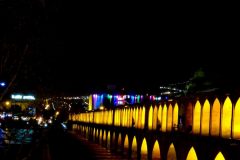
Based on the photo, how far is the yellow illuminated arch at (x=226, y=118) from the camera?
10523 mm

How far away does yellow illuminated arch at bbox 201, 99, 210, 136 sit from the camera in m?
11.9

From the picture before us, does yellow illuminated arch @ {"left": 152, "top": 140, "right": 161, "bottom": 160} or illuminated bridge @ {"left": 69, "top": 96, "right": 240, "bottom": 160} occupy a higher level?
illuminated bridge @ {"left": 69, "top": 96, "right": 240, "bottom": 160}

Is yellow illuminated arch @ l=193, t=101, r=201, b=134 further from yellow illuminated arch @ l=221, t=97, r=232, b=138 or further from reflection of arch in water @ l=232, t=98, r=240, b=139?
reflection of arch in water @ l=232, t=98, r=240, b=139

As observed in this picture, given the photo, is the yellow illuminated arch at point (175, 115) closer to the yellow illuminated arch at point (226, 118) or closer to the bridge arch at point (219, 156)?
the bridge arch at point (219, 156)

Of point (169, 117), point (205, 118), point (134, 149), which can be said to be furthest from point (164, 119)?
point (134, 149)

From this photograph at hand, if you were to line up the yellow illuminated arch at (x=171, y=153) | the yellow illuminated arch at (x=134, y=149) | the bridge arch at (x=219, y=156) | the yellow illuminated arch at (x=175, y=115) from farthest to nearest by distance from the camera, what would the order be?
the yellow illuminated arch at (x=134, y=149) < the yellow illuminated arch at (x=171, y=153) < the yellow illuminated arch at (x=175, y=115) < the bridge arch at (x=219, y=156)

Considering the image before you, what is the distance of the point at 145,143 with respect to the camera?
22.4m

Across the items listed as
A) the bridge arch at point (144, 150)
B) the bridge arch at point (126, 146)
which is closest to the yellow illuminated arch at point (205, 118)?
the bridge arch at point (144, 150)

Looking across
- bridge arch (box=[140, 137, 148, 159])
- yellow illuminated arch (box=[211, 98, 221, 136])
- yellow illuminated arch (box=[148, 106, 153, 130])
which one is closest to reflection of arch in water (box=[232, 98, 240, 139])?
yellow illuminated arch (box=[211, 98, 221, 136])

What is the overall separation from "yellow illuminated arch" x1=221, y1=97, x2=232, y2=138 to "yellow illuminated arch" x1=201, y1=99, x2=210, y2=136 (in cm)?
99

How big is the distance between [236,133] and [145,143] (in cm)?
1254

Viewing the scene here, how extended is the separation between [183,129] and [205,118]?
8.60 ft

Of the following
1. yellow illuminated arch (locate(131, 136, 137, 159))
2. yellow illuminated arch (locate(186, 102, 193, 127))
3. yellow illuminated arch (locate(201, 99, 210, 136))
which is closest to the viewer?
yellow illuminated arch (locate(201, 99, 210, 136))

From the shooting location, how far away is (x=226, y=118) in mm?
10664
